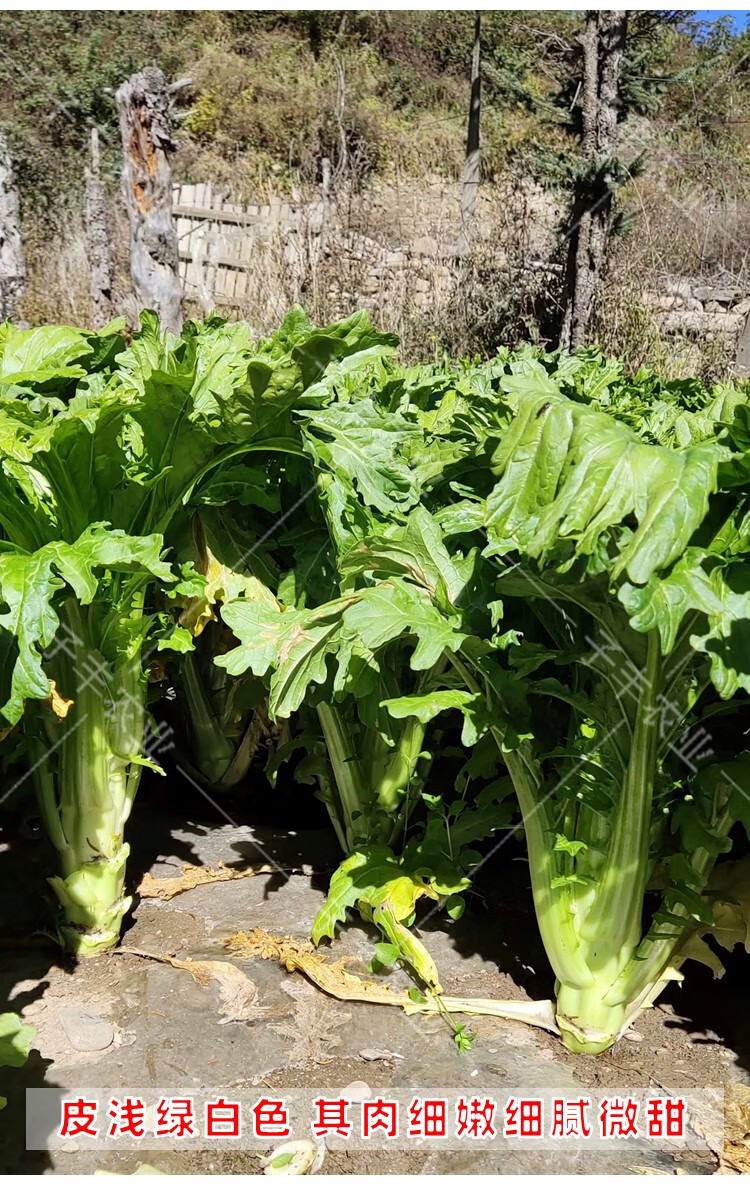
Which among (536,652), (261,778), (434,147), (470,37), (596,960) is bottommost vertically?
(261,778)

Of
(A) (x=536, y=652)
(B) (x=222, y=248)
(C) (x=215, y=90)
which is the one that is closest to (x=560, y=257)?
(B) (x=222, y=248)

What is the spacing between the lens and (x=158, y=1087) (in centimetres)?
225

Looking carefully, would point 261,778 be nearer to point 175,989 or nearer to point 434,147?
point 175,989

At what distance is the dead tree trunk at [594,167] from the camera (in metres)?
9.54

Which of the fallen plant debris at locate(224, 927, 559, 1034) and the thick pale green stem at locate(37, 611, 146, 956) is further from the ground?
the thick pale green stem at locate(37, 611, 146, 956)

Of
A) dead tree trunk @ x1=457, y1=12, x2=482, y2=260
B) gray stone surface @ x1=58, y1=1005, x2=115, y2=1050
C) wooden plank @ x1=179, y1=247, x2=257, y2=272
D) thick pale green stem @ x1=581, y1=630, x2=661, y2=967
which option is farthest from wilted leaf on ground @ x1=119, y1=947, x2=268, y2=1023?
wooden plank @ x1=179, y1=247, x2=257, y2=272

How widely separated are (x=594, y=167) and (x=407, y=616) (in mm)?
8774

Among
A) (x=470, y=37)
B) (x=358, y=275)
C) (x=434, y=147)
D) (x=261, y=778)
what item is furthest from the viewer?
(x=470, y=37)

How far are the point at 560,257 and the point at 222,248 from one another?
5.00 metres

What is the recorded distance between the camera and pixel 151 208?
713 centimetres

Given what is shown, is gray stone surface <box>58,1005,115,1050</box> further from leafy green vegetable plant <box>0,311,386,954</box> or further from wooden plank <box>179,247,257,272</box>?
wooden plank <box>179,247,257,272</box>

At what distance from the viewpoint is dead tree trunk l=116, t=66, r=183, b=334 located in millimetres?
7082

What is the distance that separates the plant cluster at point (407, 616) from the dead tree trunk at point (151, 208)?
13.9 ft

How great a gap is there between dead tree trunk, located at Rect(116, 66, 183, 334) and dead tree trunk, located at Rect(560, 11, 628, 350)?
14.0ft
